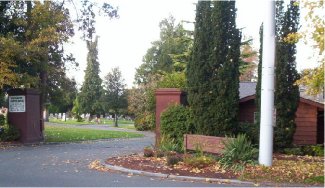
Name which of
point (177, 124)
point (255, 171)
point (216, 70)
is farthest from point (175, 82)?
point (255, 171)

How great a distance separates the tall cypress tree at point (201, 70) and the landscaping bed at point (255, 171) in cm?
296

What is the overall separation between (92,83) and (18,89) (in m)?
50.2

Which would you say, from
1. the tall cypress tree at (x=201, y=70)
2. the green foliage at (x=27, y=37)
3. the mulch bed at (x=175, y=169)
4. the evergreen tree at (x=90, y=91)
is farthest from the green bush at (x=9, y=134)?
the evergreen tree at (x=90, y=91)

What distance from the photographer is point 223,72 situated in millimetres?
16438

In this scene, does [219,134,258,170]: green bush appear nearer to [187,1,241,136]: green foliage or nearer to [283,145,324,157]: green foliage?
[187,1,241,136]: green foliage

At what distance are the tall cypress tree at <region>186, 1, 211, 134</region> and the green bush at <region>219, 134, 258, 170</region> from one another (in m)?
3.27

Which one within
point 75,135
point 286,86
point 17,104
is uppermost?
point 286,86

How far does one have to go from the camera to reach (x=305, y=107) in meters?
21.3

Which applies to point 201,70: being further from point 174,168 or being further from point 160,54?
point 160,54

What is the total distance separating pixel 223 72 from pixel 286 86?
9.43 feet

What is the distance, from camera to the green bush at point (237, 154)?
42.2ft

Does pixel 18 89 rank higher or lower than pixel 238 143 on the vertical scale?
higher

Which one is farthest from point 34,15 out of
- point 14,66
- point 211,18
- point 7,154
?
point 211,18

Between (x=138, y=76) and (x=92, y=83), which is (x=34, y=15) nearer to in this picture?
(x=138, y=76)
